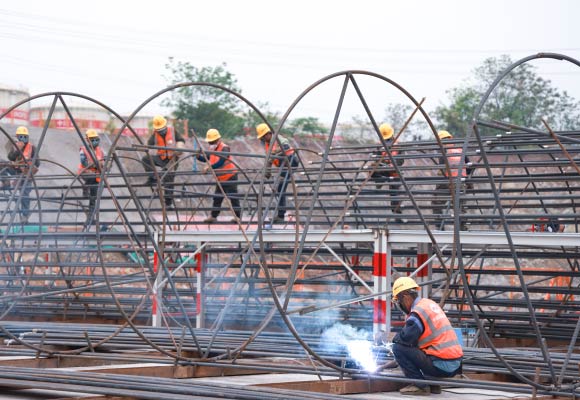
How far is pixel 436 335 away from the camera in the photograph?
10484 millimetres

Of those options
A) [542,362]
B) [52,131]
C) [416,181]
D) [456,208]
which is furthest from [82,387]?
[52,131]

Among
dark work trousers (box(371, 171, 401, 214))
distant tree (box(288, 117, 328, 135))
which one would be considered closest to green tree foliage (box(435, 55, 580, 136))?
distant tree (box(288, 117, 328, 135))

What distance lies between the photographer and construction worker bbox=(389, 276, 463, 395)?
10.4 m

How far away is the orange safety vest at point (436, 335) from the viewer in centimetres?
1045

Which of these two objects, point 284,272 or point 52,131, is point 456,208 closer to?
point 284,272

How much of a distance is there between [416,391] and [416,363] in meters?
0.48

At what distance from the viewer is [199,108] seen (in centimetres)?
5319

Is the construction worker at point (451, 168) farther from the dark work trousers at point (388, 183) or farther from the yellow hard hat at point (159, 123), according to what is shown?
the yellow hard hat at point (159, 123)

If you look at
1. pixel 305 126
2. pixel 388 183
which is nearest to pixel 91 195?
pixel 388 183

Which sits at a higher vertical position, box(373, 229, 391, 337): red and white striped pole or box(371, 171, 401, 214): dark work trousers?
box(371, 171, 401, 214): dark work trousers

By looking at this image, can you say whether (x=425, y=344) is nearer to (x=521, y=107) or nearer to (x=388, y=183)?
(x=388, y=183)

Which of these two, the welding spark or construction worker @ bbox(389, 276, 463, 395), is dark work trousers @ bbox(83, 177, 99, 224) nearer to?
the welding spark

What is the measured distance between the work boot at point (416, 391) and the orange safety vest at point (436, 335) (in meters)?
0.52

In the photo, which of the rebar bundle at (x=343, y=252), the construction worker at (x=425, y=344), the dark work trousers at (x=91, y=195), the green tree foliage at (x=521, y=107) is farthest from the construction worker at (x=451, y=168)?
the green tree foliage at (x=521, y=107)
